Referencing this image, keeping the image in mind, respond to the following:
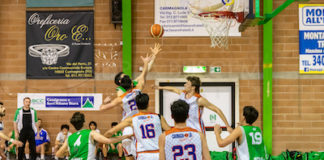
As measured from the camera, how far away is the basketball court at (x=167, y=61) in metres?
10.2

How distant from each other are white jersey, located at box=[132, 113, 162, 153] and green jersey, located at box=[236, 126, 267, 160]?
110 cm

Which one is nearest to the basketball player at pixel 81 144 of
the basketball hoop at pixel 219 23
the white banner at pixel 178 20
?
the basketball hoop at pixel 219 23

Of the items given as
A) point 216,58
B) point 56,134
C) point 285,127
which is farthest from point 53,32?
A: point 285,127

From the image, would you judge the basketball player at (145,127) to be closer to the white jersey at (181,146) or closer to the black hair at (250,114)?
the white jersey at (181,146)

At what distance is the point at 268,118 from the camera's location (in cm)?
1010

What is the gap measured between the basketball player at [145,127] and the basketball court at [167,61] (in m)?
5.45

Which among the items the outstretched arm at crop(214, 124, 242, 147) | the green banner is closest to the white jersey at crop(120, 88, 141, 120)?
the outstretched arm at crop(214, 124, 242, 147)

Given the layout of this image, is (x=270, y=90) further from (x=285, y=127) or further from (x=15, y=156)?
(x=15, y=156)

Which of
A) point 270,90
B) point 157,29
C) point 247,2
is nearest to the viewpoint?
point 247,2

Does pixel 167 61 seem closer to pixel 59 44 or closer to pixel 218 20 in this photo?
pixel 218 20

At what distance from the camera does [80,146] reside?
4.54 meters

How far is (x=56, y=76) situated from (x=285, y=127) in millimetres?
6713

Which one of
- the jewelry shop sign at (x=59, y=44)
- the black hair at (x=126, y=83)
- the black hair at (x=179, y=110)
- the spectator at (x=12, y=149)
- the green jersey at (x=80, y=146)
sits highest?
the jewelry shop sign at (x=59, y=44)

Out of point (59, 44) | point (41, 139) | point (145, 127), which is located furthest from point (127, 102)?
point (59, 44)
